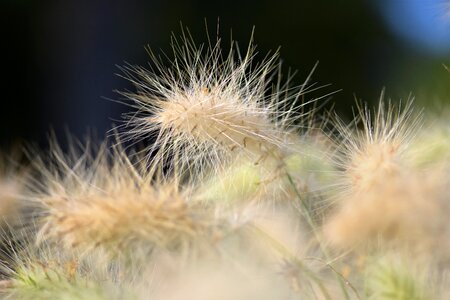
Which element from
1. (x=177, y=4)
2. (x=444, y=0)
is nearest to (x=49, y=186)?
(x=444, y=0)

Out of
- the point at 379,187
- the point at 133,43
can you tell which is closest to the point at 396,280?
the point at 379,187

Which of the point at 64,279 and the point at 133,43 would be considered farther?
the point at 133,43

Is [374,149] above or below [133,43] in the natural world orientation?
below

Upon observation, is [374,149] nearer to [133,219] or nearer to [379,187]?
[379,187]

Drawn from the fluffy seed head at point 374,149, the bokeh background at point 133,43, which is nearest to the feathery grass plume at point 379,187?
the fluffy seed head at point 374,149

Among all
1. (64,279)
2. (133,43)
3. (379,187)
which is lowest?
(64,279)

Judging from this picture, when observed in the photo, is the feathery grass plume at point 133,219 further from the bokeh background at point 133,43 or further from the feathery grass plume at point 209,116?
the bokeh background at point 133,43

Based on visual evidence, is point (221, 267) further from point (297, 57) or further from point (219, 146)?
point (297, 57)
